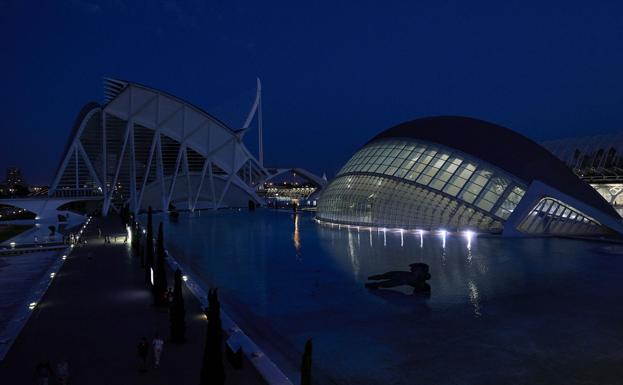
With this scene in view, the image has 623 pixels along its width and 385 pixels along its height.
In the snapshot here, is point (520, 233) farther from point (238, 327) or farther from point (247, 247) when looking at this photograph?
point (238, 327)

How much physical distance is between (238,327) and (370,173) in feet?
89.0

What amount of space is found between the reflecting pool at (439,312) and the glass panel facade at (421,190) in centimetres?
653

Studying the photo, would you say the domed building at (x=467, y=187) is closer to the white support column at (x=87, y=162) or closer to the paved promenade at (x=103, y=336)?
the paved promenade at (x=103, y=336)

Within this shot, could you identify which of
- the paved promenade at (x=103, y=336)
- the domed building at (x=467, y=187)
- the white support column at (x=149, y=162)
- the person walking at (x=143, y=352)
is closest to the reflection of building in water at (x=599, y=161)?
the domed building at (x=467, y=187)

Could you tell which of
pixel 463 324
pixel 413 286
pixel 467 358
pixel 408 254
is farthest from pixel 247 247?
pixel 467 358

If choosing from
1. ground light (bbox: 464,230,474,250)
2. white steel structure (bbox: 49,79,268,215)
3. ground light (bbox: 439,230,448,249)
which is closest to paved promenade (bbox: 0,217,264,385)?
ground light (bbox: 439,230,448,249)

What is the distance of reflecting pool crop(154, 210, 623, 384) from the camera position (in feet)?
28.2

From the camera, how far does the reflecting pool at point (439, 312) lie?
8594 millimetres

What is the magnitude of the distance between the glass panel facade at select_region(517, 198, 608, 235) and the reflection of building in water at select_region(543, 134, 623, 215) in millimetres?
27174

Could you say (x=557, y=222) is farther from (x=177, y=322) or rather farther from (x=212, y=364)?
(x=212, y=364)

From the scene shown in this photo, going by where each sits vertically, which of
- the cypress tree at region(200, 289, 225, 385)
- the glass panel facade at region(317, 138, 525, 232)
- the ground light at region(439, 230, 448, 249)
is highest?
the glass panel facade at region(317, 138, 525, 232)

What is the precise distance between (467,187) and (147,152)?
48140 mm

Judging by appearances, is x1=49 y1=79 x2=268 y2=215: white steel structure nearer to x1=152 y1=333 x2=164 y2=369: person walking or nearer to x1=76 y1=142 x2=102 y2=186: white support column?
x1=76 y1=142 x2=102 y2=186: white support column

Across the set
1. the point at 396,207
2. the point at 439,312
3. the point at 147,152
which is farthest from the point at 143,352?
the point at 147,152
